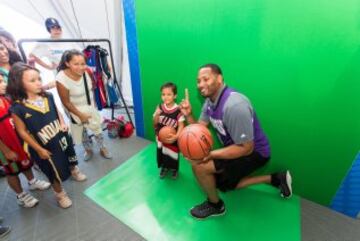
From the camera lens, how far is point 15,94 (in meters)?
1.45

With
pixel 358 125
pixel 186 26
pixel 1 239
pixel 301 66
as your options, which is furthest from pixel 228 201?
pixel 1 239

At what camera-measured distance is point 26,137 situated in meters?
1.48

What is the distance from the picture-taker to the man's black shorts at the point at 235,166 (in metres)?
1.64

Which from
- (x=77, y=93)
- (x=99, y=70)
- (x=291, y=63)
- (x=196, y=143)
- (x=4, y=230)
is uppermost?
(x=291, y=63)

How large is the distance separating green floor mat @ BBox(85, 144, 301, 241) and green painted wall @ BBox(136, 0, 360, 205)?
1.22 feet

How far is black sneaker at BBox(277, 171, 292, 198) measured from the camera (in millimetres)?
1812

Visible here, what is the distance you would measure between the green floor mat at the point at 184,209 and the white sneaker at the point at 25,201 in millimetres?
476

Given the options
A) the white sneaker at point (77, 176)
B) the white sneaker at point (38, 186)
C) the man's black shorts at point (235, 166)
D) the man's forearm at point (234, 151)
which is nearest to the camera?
the man's forearm at point (234, 151)

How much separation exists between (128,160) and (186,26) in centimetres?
173

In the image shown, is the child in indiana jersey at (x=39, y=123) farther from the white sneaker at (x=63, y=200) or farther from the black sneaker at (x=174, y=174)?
the black sneaker at (x=174, y=174)

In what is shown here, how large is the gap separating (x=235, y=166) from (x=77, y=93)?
1.74 meters

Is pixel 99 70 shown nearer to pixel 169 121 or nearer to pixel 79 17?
pixel 169 121

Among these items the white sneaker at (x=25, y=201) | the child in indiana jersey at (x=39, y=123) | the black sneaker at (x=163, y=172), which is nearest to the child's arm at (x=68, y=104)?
the child in indiana jersey at (x=39, y=123)

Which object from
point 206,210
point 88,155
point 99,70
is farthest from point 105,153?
point 206,210
